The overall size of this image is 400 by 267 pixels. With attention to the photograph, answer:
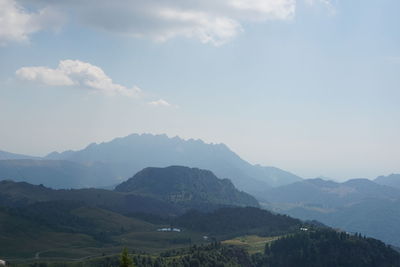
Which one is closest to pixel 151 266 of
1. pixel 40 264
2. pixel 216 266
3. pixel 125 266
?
pixel 216 266

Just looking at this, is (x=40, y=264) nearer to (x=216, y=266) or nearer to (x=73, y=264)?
(x=73, y=264)

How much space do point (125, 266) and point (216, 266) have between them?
14786 centimetres

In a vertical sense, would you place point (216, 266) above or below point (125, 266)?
below

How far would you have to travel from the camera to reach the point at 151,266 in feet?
619

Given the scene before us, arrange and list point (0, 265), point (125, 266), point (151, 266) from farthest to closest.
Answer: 1. point (151, 266)
2. point (0, 265)
3. point (125, 266)

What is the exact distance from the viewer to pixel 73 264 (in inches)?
7662

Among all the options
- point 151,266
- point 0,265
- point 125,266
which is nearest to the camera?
point 125,266

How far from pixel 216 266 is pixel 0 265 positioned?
90.5 meters

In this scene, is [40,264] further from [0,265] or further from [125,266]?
[125,266]

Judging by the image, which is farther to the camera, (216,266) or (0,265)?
(216,266)

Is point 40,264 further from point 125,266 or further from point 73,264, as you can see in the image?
point 125,266

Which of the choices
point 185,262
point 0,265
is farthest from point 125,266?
point 185,262

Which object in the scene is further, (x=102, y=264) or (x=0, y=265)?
(x=102, y=264)

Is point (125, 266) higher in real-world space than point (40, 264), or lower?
higher
